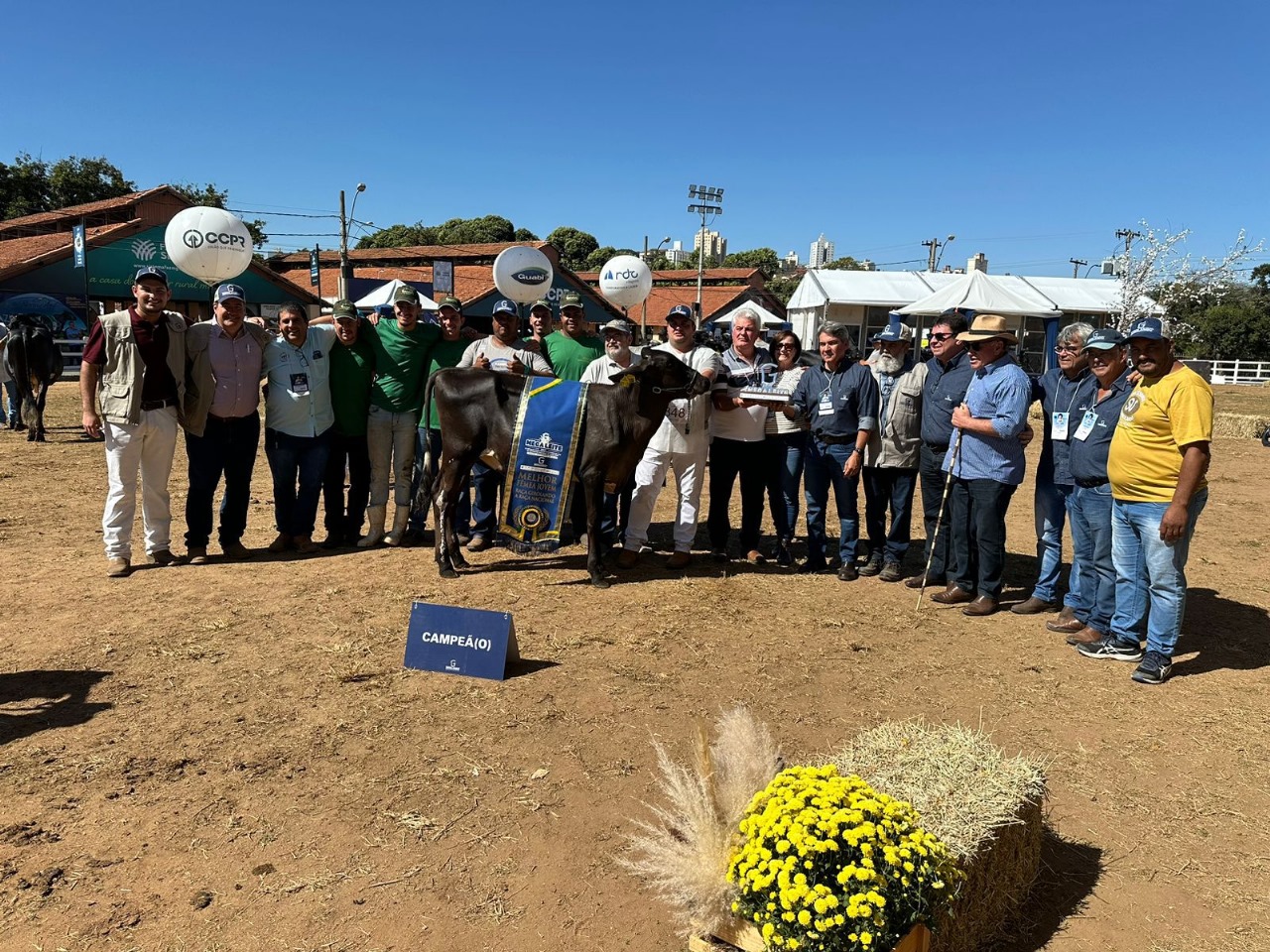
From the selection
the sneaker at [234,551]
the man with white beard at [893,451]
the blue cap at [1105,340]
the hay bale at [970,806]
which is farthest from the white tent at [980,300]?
the hay bale at [970,806]

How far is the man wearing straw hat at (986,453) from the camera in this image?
563 cm

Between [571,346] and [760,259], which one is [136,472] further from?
[760,259]

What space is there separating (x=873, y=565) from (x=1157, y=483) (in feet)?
8.66

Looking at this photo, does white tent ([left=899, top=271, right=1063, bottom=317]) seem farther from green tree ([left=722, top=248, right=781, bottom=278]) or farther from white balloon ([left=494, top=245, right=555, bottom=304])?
green tree ([left=722, top=248, right=781, bottom=278])

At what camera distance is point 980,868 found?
99.4 inches

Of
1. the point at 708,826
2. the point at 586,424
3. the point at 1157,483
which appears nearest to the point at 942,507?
the point at 1157,483

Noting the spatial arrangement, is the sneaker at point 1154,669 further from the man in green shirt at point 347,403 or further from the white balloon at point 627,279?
the white balloon at point 627,279

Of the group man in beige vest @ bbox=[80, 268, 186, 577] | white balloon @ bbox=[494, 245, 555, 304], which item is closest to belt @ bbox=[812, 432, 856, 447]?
white balloon @ bbox=[494, 245, 555, 304]

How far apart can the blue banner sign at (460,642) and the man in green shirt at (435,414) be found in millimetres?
2269

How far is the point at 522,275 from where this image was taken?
9.84 meters

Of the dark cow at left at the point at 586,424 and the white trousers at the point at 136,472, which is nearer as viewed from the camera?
the white trousers at the point at 136,472

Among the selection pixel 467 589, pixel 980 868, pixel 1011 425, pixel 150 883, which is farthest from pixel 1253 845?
pixel 467 589

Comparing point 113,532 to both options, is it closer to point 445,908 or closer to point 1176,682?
point 445,908

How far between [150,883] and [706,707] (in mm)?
2575
